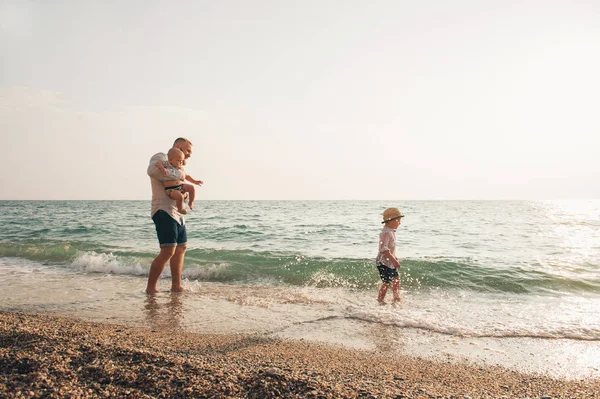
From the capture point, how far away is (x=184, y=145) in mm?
5609

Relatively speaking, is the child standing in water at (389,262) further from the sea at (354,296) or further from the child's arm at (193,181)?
the child's arm at (193,181)

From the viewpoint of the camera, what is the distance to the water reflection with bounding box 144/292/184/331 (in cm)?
412

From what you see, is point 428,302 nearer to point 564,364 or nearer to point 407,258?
point 564,364

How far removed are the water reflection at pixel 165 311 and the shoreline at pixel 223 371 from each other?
1.41ft

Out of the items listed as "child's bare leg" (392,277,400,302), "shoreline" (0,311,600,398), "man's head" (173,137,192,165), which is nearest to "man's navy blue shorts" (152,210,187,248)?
"man's head" (173,137,192,165)

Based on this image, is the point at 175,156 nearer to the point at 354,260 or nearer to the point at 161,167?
the point at 161,167

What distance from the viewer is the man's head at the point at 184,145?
5.58m

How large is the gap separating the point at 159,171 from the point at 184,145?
630 millimetres

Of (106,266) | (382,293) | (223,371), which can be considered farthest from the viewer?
(106,266)

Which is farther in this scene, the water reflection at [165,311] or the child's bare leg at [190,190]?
the child's bare leg at [190,190]

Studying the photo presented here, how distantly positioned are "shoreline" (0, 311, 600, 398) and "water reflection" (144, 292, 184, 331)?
431 millimetres

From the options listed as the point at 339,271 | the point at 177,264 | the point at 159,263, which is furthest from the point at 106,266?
the point at 339,271

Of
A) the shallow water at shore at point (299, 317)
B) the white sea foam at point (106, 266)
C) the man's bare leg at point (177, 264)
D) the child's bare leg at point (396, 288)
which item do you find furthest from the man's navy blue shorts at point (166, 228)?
the child's bare leg at point (396, 288)

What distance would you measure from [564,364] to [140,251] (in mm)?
10238
